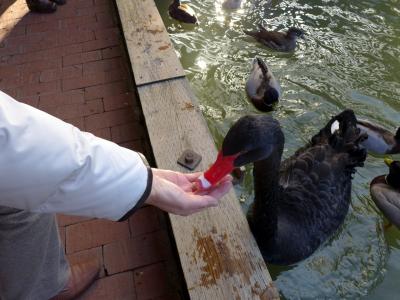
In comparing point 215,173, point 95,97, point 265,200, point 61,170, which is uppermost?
point 61,170

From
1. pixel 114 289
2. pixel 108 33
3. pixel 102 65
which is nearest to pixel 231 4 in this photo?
pixel 108 33

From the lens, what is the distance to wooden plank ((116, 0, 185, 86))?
322 cm

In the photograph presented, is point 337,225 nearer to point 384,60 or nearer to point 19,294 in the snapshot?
point 19,294

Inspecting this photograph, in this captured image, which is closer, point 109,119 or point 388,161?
point 109,119

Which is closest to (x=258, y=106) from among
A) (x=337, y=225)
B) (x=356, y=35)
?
(x=337, y=225)

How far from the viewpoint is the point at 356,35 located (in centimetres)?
561

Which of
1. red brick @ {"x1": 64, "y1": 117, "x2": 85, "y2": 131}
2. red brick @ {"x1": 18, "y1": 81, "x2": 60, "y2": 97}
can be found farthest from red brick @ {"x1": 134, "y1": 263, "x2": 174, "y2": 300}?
red brick @ {"x1": 18, "y1": 81, "x2": 60, "y2": 97}

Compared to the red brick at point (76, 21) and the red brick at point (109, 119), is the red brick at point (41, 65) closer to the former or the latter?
the red brick at point (76, 21)

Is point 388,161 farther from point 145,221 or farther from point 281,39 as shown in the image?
point 145,221

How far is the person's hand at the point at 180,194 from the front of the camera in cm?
174

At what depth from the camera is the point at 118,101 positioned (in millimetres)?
3684

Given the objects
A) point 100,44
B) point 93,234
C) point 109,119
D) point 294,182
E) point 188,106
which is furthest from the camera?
point 100,44

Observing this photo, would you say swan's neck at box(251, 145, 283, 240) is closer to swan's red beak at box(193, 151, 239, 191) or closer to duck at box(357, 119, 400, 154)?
swan's red beak at box(193, 151, 239, 191)

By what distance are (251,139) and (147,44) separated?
1.76m
